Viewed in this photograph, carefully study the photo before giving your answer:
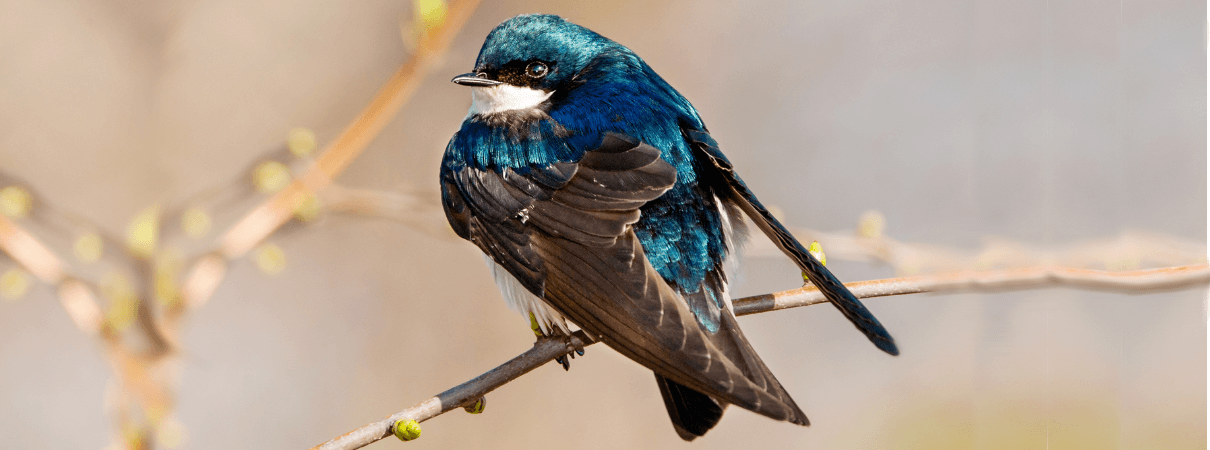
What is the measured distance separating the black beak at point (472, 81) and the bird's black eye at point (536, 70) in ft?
0.16

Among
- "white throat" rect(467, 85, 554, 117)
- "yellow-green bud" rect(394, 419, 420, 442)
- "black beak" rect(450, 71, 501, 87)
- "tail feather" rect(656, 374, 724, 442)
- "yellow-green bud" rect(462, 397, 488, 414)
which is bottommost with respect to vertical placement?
"yellow-green bud" rect(394, 419, 420, 442)

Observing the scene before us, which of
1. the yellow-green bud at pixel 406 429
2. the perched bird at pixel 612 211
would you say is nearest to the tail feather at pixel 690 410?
the perched bird at pixel 612 211

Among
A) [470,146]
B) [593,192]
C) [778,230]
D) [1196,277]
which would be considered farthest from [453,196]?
[1196,277]

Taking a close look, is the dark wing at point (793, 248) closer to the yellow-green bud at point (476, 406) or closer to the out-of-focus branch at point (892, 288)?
the out-of-focus branch at point (892, 288)

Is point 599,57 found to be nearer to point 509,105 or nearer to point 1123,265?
point 509,105

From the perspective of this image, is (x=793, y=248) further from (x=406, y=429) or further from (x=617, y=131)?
(x=406, y=429)

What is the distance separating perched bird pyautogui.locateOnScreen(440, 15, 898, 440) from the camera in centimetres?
75

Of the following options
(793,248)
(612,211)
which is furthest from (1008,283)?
(612,211)

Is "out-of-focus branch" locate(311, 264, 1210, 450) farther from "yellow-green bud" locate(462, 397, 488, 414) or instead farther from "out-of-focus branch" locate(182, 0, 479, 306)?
"out-of-focus branch" locate(182, 0, 479, 306)

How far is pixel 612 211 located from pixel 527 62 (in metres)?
0.25

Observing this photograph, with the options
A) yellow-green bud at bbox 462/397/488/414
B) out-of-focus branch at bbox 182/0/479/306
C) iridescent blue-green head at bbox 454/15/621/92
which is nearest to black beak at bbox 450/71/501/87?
iridescent blue-green head at bbox 454/15/621/92

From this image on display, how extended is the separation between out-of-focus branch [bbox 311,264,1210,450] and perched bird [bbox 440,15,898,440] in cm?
5

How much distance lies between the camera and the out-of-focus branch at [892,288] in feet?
2.46

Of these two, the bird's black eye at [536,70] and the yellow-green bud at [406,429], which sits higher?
the bird's black eye at [536,70]
